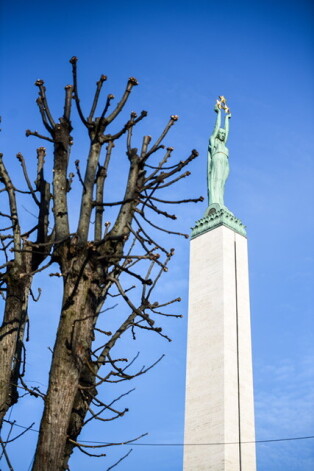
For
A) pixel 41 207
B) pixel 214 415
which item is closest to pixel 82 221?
pixel 41 207

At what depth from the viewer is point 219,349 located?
21438 mm

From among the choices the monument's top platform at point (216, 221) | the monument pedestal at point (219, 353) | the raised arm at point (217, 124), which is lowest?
the monument pedestal at point (219, 353)

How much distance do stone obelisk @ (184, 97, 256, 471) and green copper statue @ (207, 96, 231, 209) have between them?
0.06 metres

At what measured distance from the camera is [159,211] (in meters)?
6.23

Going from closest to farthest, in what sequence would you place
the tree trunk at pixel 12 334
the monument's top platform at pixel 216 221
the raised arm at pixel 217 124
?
the tree trunk at pixel 12 334, the monument's top platform at pixel 216 221, the raised arm at pixel 217 124

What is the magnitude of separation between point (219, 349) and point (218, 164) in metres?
8.64

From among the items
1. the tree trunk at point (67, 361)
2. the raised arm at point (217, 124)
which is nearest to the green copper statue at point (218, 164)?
the raised arm at point (217, 124)

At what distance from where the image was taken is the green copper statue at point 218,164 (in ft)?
85.5

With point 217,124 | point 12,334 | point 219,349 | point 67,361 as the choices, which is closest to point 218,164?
point 217,124

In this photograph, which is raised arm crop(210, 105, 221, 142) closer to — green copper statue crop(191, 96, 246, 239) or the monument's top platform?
green copper statue crop(191, 96, 246, 239)

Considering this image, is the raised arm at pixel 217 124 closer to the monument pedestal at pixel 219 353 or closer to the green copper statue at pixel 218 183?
the green copper statue at pixel 218 183

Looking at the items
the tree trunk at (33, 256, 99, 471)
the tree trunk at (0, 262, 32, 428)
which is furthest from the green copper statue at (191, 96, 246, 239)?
the tree trunk at (33, 256, 99, 471)

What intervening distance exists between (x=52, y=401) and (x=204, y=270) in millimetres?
19100

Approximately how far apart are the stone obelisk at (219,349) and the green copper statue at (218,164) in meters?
0.06
